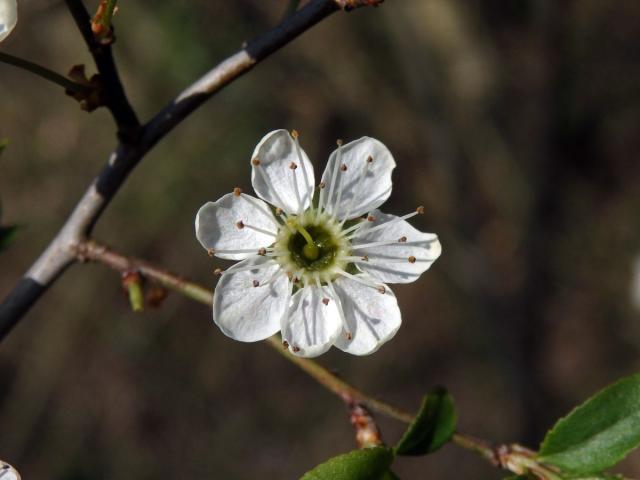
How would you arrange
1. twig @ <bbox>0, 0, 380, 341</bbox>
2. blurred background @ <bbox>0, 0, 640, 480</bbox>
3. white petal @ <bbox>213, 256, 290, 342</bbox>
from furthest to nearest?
blurred background @ <bbox>0, 0, 640, 480</bbox>
white petal @ <bbox>213, 256, 290, 342</bbox>
twig @ <bbox>0, 0, 380, 341</bbox>

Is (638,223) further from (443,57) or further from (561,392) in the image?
(443,57)

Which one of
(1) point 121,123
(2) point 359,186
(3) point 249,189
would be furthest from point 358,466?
(3) point 249,189

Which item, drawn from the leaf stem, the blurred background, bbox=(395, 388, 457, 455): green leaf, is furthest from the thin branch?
the blurred background

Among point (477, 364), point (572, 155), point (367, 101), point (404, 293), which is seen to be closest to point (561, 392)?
point (477, 364)

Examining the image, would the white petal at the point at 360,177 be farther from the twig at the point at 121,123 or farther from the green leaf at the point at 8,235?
the green leaf at the point at 8,235

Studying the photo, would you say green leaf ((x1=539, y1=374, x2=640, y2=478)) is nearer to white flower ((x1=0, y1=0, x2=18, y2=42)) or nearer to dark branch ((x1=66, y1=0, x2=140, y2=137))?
dark branch ((x1=66, y1=0, x2=140, y2=137))

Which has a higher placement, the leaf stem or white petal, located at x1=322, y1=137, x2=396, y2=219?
the leaf stem

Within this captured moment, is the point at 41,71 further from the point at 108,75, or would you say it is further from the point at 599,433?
the point at 599,433
